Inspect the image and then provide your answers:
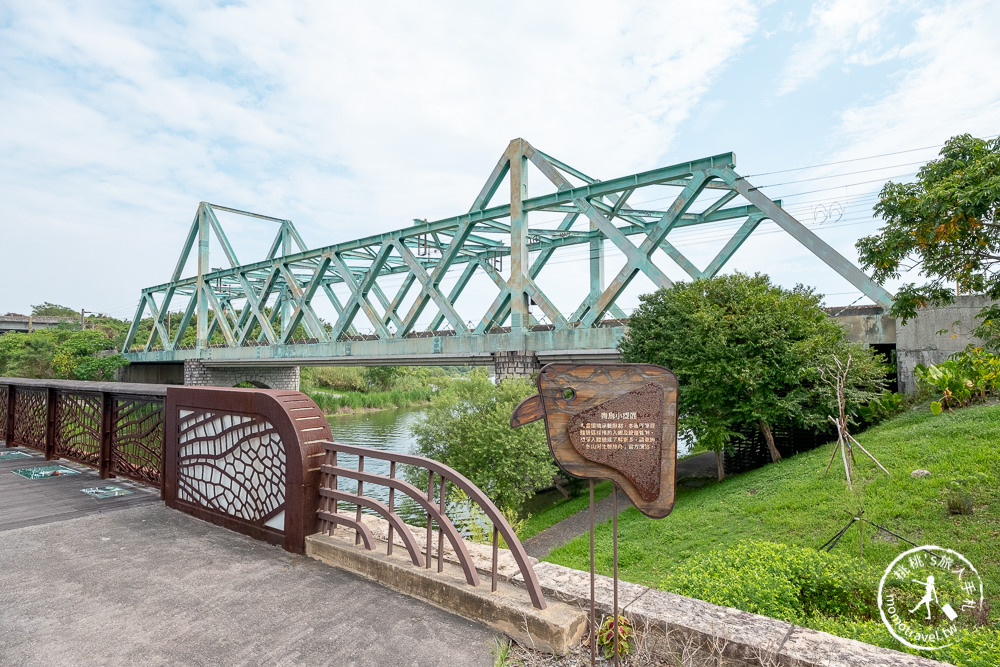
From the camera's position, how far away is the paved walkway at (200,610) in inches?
126

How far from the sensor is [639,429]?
9.86ft

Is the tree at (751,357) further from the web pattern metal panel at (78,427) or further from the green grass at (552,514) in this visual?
the web pattern metal panel at (78,427)

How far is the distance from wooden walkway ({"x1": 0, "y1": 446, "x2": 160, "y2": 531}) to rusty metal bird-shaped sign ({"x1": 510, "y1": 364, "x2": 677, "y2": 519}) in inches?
229

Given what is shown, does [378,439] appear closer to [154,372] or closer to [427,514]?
[427,514]

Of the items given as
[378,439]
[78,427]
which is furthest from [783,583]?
[378,439]

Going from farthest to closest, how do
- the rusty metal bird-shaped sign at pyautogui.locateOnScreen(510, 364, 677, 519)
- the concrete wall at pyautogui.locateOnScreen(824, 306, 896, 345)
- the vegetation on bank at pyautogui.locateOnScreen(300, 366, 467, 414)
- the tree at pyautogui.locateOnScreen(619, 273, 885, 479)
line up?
1. the vegetation on bank at pyautogui.locateOnScreen(300, 366, 467, 414)
2. the concrete wall at pyautogui.locateOnScreen(824, 306, 896, 345)
3. the tree at pyautogui.locateOnScreen(619, 273, 885, 479)
4. the rusty metal bird-shaped sign at pyautogui.locateOnScreen(510, 364, 677, 519)

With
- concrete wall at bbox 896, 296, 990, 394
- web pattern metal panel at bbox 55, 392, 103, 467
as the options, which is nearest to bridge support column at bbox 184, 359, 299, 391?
web pattern metal panel at bbox 55, 392, 103, 467

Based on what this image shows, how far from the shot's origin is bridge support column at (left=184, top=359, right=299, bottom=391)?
148 ft

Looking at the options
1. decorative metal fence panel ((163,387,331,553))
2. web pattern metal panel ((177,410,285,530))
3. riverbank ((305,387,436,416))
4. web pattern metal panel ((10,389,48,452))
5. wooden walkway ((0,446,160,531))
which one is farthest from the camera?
riverbank ((305,387,436,416))

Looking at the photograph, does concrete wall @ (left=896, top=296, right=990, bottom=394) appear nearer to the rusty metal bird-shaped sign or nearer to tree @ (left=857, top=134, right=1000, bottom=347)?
tree @ (left=857, top=134, right=1000, bottom=347)

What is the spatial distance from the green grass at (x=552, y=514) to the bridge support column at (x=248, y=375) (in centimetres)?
3339

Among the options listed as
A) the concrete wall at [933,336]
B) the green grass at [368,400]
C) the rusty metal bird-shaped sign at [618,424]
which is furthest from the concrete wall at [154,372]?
the rusty metal bird-shaped sign at [618,424]

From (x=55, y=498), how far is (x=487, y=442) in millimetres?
10878

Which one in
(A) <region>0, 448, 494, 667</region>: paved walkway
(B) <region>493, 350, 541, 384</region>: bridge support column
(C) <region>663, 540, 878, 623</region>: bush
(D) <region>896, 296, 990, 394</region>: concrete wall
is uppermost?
(D) <region>896, 296, 990, 394</region>: concrete wall
